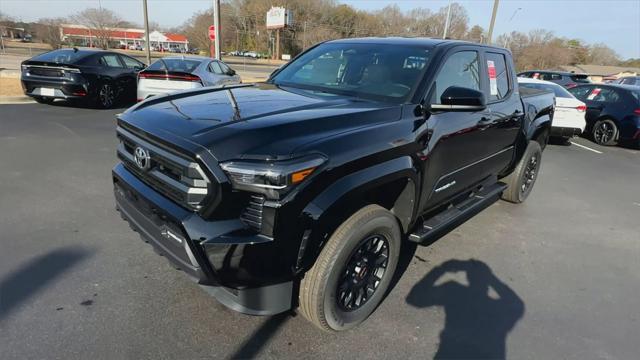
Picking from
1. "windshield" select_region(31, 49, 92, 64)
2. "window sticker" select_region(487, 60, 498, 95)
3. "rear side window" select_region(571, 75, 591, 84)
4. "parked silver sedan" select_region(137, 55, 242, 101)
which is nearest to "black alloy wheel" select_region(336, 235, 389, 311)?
"window sticker" select_region(487, 60, 498, 95)

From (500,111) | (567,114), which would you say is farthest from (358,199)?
(567,114)

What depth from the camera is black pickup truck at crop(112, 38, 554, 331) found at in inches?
82.0

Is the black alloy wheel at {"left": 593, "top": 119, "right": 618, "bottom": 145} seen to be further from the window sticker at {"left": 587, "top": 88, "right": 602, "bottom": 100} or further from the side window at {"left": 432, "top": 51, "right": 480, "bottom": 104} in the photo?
the side window at {"left": 432, "top": 51, "right": 480, "bottom": 104}

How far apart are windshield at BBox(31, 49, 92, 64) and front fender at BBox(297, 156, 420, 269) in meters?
10.2

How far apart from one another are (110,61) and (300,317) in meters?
11.0

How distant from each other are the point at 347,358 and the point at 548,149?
30.7ft

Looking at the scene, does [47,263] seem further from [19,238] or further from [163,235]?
[163,235]

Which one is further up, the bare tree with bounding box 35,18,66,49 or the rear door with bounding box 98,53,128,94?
the bare tree with bounding box 35,18,66,49

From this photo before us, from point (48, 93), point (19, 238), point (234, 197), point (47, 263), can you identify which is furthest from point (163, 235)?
point (48, 93)

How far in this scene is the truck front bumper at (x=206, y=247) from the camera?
2068 mm

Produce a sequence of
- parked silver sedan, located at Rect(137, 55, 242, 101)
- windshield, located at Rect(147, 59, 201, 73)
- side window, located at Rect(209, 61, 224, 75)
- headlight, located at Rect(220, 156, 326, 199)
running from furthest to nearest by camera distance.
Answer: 1. side window, located at Rect(209, 61, 224, 75)
2. windshield, located at Rect(147, 59, 201, 73)
3. parked silver sedan, located at Rect(137, 55, 242, 101)
4. headlight, located at Rect(220, 156, 326, 199)

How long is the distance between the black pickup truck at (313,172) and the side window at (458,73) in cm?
2

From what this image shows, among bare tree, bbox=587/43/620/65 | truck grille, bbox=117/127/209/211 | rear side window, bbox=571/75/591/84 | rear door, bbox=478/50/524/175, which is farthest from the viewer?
bare tree, bbox=587/43/620/65

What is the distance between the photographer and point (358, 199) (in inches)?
102
